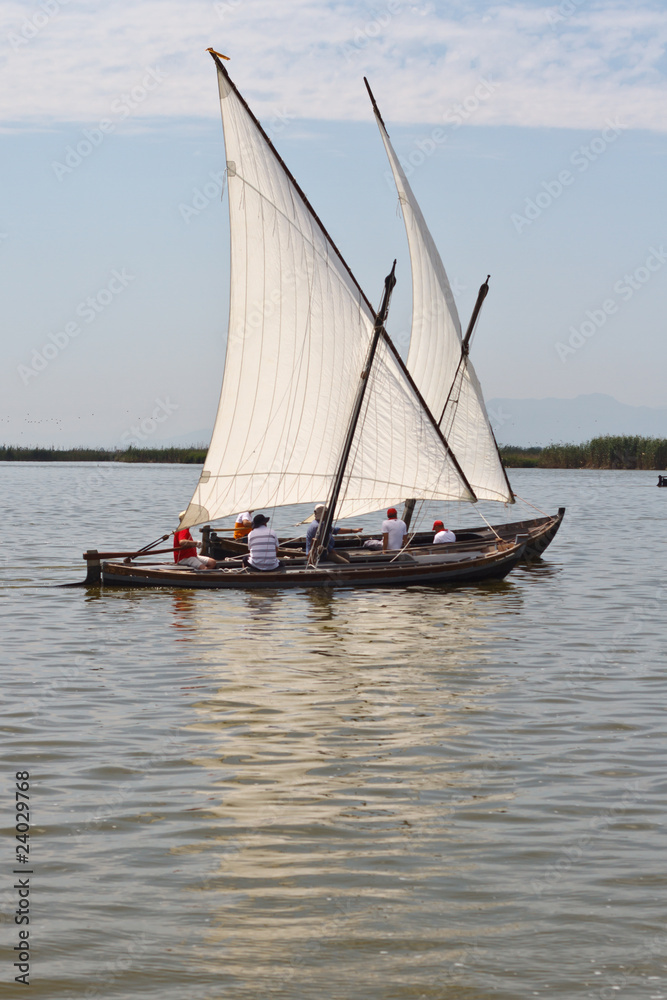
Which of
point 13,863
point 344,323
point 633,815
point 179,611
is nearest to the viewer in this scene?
point 13,863

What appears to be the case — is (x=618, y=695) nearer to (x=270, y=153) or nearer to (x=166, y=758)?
(x=166, y=758)

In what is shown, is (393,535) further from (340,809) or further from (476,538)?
(340,809)

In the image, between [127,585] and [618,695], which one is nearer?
[618,695]

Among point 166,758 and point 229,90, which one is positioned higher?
point 229,90

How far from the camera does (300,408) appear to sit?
26125mm

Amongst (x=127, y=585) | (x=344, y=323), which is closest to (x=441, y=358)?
(x=344, y=323)

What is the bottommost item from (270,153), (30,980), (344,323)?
(30,980)

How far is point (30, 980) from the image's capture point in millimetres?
6582

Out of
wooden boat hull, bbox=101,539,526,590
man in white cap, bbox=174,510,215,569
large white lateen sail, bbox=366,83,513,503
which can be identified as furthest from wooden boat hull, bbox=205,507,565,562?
man in white cap, bbox=174,510,215,569

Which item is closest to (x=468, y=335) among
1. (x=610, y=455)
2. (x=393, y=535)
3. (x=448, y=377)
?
(x=448, y=377)

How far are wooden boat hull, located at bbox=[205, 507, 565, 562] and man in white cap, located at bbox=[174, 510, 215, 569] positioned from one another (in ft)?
9.71

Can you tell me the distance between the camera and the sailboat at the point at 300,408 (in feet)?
81.2

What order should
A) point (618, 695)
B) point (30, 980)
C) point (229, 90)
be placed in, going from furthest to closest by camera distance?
1. point (229, 90)
2. point (618, 695)
3. point (30, 980)

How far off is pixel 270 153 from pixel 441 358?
481 inches
